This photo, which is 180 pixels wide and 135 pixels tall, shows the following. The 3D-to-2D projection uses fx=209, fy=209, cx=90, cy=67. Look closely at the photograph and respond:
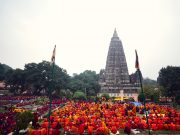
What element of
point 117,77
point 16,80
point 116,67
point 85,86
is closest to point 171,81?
point 85,86

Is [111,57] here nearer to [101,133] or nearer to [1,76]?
[1,76]

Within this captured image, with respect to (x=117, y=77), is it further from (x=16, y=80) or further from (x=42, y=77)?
(x=16, y=80)

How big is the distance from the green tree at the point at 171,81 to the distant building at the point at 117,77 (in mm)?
21603

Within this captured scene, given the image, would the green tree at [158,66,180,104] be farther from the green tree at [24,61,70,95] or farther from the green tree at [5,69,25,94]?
the green tree at [5,69,25,94]

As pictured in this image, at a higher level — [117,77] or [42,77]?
[117,77]

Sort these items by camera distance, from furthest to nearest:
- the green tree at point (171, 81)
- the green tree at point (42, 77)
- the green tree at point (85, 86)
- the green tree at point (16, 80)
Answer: the green tree at point (85, 86)
the green tree at point (16, 80)
the green tree at point (42, 77)
the green tree at point (171, 81)

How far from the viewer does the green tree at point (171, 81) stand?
4822 centimetres

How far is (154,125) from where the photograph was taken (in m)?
17.1

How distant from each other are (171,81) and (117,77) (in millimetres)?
27999

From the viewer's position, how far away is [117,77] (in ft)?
251

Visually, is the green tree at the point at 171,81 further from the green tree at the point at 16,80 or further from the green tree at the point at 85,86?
the green tree at the point at 16,80

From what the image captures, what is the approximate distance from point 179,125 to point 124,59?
61559 millimetres

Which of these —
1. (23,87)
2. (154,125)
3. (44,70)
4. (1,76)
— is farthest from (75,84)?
(154,125)

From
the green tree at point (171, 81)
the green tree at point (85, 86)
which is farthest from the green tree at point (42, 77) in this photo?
the green tree at point (171, 81)
